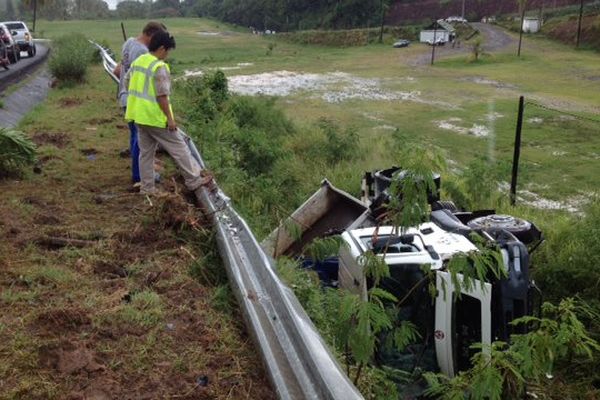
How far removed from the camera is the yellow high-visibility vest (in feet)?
20.9

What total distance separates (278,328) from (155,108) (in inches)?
136

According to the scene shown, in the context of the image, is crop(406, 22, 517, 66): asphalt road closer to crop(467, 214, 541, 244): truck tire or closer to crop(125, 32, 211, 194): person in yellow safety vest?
crop(467, 214, 541, 244): truck tire

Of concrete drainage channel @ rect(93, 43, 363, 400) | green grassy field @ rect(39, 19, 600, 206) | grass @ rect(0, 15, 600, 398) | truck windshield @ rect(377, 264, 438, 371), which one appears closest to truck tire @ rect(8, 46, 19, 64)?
grass @ rect(0, 15, 600, 398)

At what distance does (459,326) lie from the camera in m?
5.19

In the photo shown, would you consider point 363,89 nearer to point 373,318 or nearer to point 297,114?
point 297,114

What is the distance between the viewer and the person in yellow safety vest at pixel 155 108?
638 centimetres

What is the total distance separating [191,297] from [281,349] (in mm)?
1239

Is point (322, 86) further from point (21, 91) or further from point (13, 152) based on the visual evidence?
point (13, 152)

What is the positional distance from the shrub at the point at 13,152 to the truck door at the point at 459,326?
16.6ft

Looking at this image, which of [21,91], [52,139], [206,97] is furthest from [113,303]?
[21,91]

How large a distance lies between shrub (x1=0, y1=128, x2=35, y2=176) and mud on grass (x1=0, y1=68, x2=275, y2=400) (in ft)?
0.93

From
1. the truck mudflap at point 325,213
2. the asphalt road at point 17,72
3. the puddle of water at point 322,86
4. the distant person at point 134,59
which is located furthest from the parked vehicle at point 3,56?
the truck mudflap at point 325,213

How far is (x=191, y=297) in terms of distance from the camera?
4.57m

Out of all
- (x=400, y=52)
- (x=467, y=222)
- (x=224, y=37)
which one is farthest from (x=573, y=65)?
(x=224, y=37)
